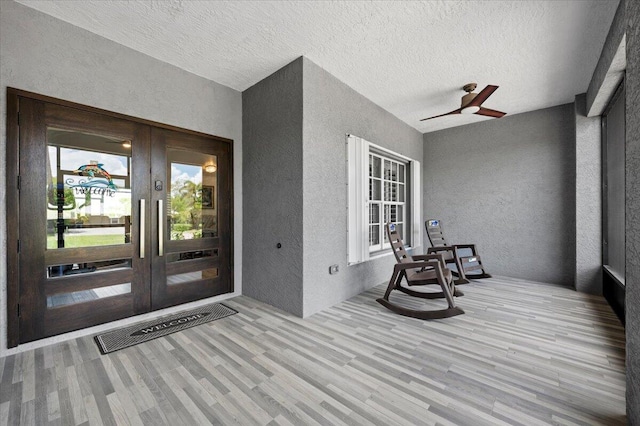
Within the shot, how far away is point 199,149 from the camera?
11.1ft

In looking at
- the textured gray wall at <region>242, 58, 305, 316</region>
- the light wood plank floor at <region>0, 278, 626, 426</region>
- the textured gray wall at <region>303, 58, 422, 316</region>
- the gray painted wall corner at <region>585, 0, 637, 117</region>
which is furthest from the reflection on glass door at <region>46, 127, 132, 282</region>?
the gray painted wall corner at <region>585, 0, 637, 117</region>

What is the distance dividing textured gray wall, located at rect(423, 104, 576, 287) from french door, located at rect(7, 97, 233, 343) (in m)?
4.37

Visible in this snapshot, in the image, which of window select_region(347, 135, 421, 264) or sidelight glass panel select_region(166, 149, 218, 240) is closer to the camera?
sidelight glass panel select_region(166, 149, 218, 240)

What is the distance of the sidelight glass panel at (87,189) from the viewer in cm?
241

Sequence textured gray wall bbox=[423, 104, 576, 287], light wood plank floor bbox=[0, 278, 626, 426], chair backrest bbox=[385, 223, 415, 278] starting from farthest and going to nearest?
textured gray wall bbox=[423, 104, 576, 287]
chair backrest bbox=[385, 223, 415, 278]
light wood plank floor bbox=[0, 278, 626, 426]

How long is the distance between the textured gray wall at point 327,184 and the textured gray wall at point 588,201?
307 centimetres

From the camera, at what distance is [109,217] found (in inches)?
107

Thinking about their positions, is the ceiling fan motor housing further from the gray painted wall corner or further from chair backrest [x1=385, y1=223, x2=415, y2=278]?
chair backrest [x1=385, y1=223, x2=415, y2=278]

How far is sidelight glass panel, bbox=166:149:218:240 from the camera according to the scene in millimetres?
3166

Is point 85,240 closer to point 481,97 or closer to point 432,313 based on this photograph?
point 432,313

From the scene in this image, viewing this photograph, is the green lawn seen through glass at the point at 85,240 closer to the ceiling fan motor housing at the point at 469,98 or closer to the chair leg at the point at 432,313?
the chair leg at the point at 432,313

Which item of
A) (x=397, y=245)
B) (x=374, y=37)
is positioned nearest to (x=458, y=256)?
(x=397, y=245)

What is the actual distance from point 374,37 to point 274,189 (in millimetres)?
1943

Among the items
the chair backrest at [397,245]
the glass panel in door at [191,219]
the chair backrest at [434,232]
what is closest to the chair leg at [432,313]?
the chair backrest at [397,245]
